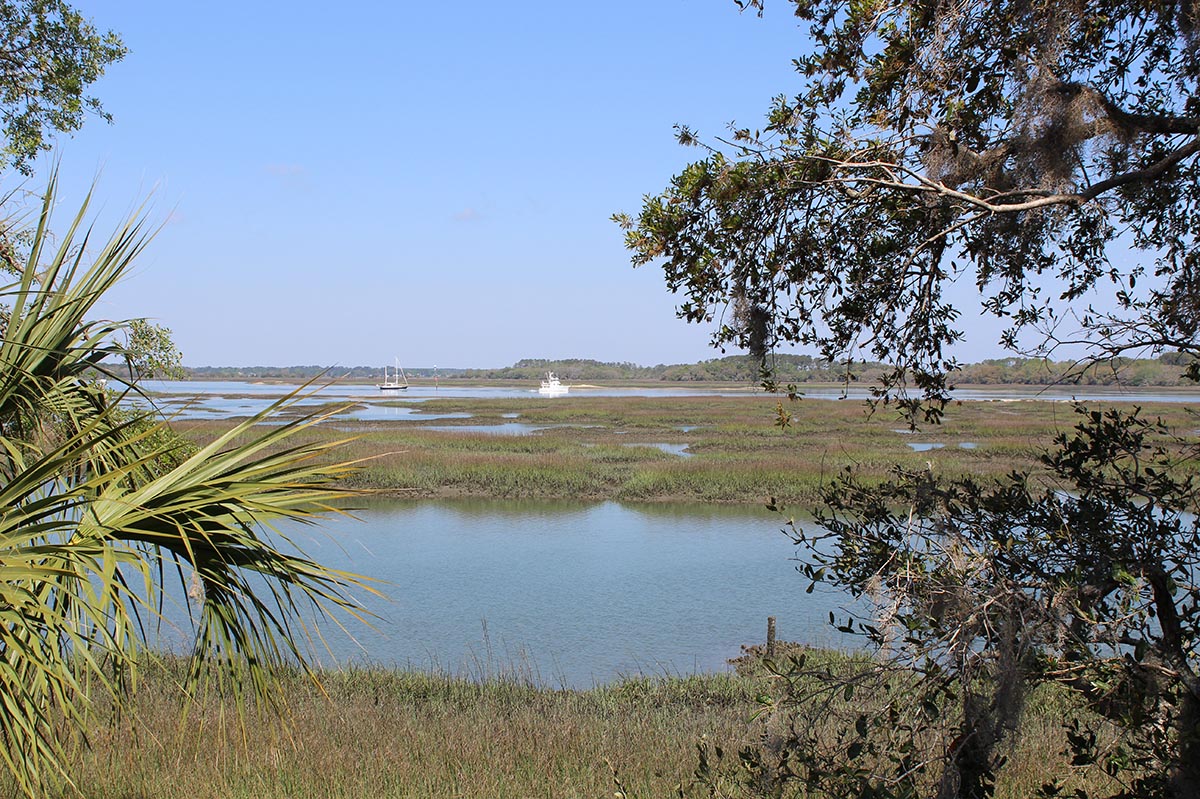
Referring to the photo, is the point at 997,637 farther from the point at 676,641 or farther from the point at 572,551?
the point at 572,551

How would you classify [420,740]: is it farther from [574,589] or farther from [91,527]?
[574,589]

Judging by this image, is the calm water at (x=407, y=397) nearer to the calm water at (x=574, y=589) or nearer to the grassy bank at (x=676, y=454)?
the grassy bank at (x=676, y=454)

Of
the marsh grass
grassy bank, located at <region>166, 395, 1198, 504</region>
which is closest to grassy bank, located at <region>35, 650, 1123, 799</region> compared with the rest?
the marsh grass

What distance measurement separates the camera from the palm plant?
2.77 metres

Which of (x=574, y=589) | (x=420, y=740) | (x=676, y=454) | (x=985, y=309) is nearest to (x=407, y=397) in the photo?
(x=676, y=454)

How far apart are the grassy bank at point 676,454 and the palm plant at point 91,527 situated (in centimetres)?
1156

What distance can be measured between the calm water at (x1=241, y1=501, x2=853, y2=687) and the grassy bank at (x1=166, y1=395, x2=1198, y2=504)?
2094 millimetres

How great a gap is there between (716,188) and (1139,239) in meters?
2.22

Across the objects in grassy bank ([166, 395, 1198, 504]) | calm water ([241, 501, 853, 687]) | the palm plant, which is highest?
the palm plant

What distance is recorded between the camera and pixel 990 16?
4.45 metres

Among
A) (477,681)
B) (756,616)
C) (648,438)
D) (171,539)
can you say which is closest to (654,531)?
(756,616)

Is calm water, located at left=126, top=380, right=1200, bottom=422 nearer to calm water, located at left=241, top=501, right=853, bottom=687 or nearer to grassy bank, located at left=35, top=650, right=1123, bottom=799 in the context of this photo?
grassy bank, located at left=35, top=650, right=1123, bottom=799

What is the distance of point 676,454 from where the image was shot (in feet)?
116

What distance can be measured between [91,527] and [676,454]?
107 feet
